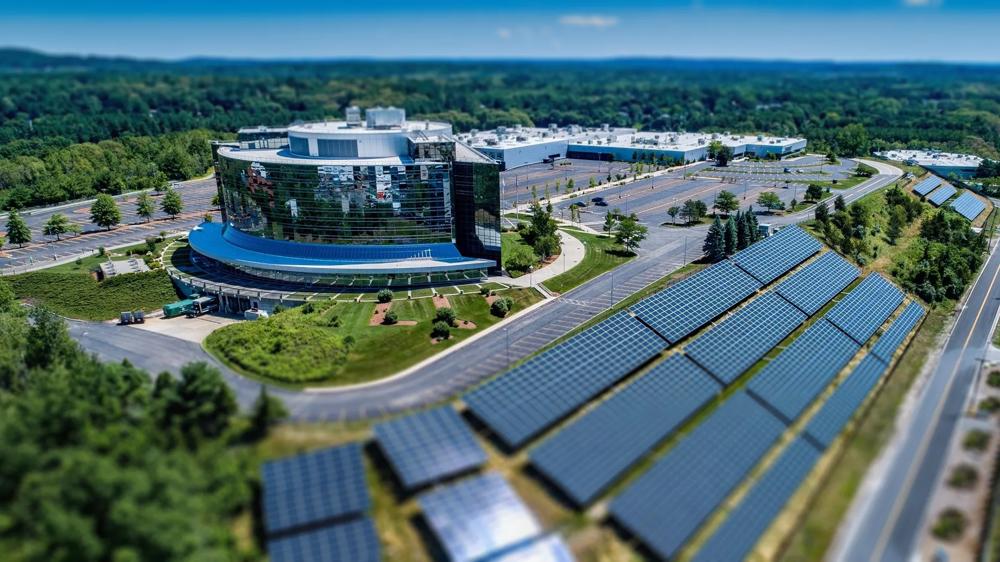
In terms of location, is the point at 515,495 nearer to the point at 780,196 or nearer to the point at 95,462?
the point at 95,462

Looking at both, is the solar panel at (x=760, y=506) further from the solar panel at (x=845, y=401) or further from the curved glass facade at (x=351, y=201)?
the curved glass facade at (x=351, y=201)

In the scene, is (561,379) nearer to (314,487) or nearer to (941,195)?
(314,487)

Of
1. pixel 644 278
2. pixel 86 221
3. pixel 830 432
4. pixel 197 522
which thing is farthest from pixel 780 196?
pixel 86 221

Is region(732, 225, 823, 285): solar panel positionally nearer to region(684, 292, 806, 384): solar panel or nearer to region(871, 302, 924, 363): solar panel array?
region(684, 292, 806, 384): solar panel

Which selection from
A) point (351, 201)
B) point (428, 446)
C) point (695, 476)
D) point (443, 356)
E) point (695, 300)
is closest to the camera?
point (695, 476)

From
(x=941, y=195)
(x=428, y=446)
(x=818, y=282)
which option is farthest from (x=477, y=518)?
(x=941, y=195)

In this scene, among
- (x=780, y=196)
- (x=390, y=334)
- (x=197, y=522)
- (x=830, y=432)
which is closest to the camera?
(x=197, y=522)

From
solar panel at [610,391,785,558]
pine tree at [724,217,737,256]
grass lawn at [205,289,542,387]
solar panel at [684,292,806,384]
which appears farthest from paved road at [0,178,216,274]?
solar panel at [610,391,785,558]
